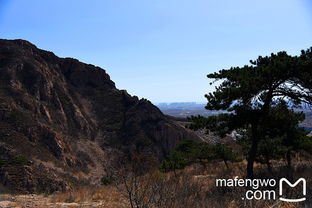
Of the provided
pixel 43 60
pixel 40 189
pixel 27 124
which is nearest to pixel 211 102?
pixel 40 189

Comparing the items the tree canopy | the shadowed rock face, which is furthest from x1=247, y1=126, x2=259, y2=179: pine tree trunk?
the shadowed rock face

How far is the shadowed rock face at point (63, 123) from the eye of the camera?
109ft

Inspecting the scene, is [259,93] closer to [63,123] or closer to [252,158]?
[252,158]

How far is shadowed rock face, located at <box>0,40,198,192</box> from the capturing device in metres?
33.4

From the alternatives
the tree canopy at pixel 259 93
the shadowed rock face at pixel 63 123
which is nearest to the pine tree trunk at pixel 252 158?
the tree canopy at pixel 259 93

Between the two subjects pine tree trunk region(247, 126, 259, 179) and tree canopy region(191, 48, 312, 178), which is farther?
pine tree trunk region(247, 126, 259, 179)

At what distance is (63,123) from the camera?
Answer: 167 ft

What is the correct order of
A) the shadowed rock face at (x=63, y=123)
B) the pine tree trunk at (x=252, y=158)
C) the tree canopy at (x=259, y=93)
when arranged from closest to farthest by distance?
1. the tree canopy at (x=259, y=93)
2. the pine tree trunk at (x=252, y=158)
3. the shadowed rock face at (x=63, y=123)

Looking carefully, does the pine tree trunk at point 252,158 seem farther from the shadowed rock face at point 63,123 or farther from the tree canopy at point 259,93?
the shadowed rock face at point 63,123

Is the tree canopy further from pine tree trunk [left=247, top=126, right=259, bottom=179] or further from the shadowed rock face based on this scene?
the shadowed rock face

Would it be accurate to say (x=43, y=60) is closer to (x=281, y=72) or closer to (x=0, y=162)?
(x=0, y=162)

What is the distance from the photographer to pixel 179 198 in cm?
612

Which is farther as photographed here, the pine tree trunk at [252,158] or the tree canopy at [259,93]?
the pine tree trunk at [252,158]

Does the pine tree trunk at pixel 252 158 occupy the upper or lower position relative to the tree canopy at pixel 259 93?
lower
